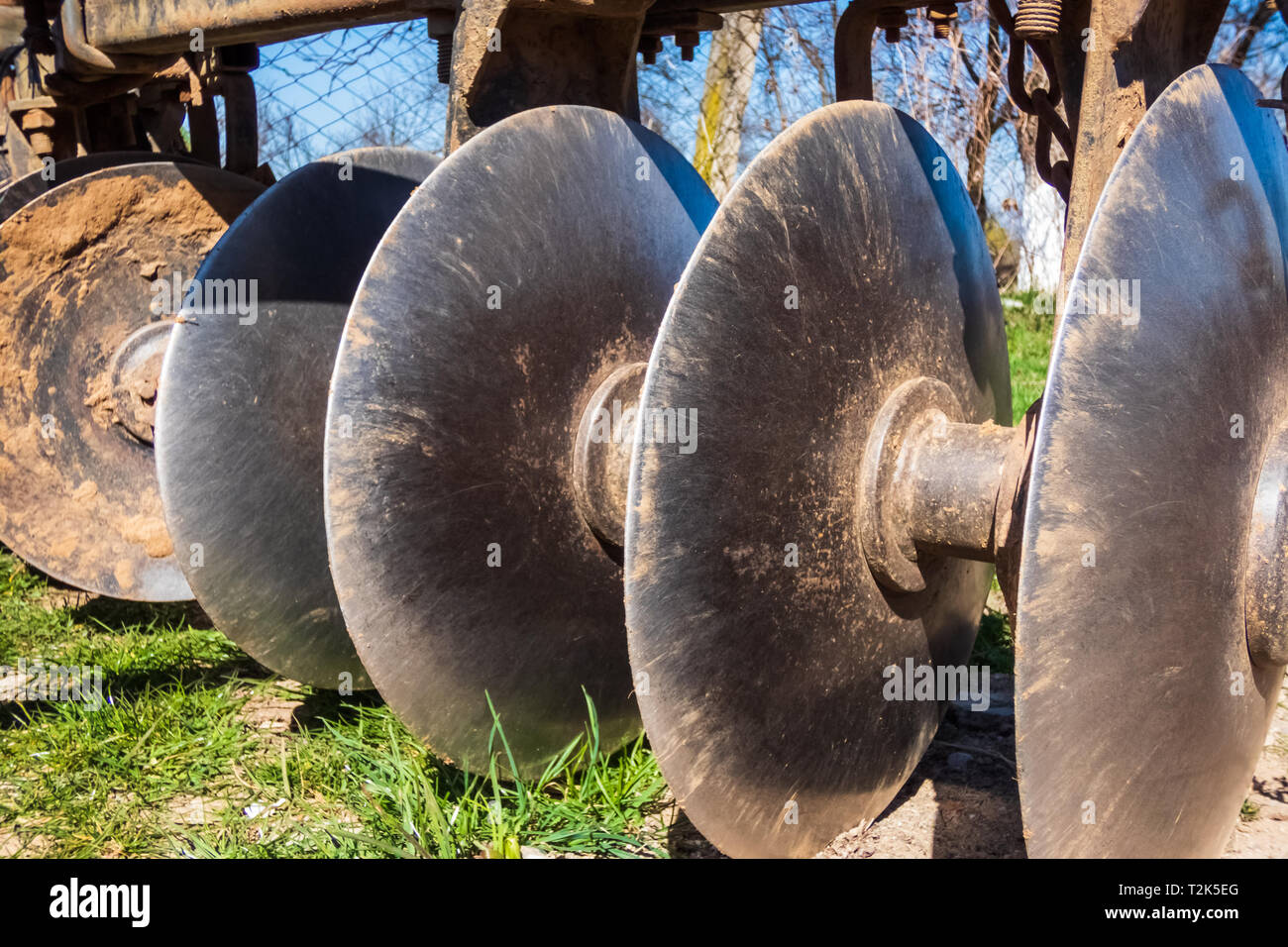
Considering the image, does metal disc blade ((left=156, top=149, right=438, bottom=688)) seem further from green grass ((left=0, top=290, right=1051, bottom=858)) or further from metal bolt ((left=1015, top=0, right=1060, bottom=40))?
metal bolt ((left=1015, top=0, right=1060, bottom=40))

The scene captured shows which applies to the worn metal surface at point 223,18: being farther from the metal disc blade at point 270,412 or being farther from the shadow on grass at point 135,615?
the shadow on grass at point 135,615

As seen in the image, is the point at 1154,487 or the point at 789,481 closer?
the point at 1154,487

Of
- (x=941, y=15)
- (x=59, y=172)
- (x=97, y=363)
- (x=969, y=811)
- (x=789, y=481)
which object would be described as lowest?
(x=969, y=811)

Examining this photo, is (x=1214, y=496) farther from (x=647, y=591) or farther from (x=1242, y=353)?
(x=647, y=591)

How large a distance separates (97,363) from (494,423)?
1.77 m

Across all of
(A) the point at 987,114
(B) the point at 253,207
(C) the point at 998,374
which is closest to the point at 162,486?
(B) the point at 253,207

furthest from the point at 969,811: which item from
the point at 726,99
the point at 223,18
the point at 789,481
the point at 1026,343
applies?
the point at 726,99

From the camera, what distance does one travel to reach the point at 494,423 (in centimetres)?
213

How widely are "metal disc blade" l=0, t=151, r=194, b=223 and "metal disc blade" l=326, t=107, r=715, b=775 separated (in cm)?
168

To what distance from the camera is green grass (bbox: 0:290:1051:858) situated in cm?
217

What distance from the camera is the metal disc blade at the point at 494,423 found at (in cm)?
202

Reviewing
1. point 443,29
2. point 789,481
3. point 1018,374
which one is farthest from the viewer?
point 1018,374

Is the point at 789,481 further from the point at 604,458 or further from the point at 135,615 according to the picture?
the point at 135,615

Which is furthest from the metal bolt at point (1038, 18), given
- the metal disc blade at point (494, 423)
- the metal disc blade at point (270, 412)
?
the metal disc blade at point (270, 412)
